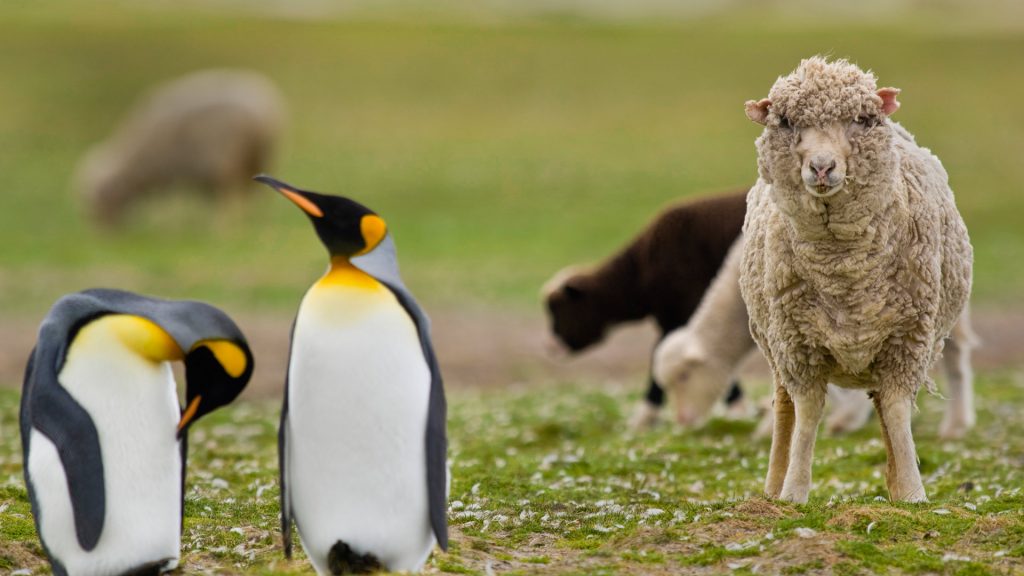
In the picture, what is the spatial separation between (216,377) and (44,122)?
41915mm

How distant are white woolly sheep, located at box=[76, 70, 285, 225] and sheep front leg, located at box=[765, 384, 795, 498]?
2775 cm

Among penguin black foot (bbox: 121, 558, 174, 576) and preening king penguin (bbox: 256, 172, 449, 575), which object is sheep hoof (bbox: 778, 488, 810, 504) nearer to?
preening king penguin (bbox: 256, 172, 449, 575)

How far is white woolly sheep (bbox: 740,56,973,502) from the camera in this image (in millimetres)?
7578

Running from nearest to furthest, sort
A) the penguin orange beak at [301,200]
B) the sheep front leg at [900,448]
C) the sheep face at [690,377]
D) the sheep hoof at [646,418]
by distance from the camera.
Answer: the penguin orange beak at [301,200]
the sheep front leg at [900,448]
the sheep face at [690,377]
the sheep hoof at [646,418]

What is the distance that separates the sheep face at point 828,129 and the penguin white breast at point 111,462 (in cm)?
367

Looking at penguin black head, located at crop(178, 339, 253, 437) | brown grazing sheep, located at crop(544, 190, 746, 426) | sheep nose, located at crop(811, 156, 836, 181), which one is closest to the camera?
penguin black head, located at crop(178, 339, 253, 437)

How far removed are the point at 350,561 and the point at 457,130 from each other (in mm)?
39845

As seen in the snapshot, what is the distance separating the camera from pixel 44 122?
4581 cm

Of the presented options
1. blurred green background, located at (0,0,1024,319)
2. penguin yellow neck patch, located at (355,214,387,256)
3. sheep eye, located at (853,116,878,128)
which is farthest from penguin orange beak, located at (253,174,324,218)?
blurred green background, located at (0,0,1024,319)

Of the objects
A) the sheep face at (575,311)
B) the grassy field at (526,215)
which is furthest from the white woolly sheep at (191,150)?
the sheep face at (575,311)

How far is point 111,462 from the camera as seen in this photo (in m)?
6.95

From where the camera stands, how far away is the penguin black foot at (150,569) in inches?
277

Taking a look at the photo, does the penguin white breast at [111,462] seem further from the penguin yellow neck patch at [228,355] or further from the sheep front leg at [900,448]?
the sheep front leg at [900,448]

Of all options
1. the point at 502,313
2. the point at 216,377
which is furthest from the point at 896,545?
the point at 502,313
